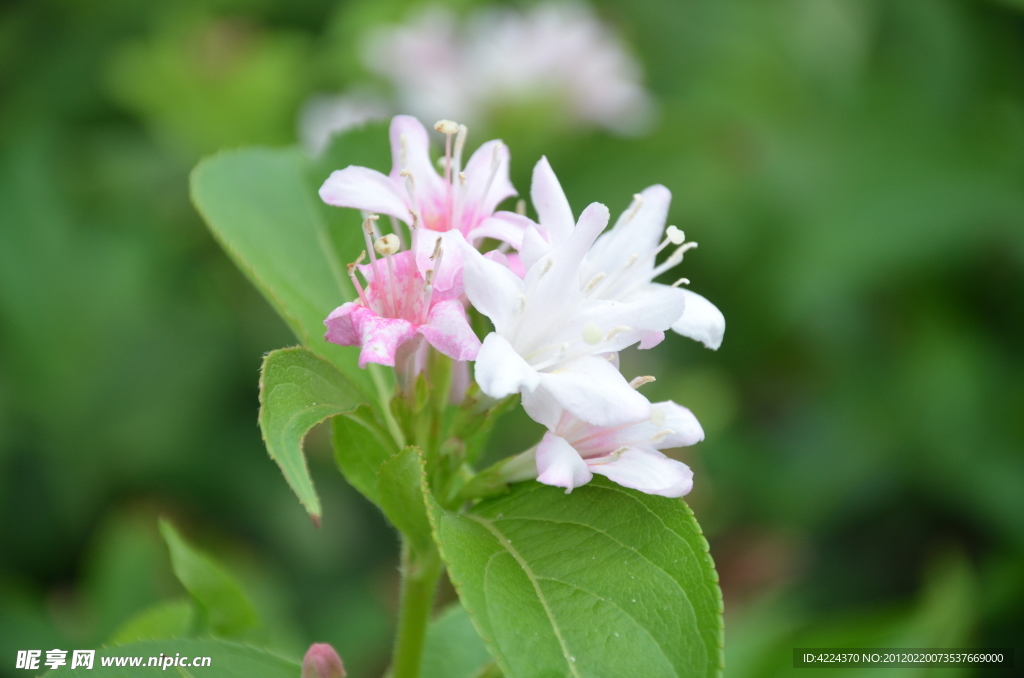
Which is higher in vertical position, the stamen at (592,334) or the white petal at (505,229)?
the white petal at (505,229)

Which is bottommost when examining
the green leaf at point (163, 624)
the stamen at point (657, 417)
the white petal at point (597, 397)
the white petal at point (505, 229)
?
the green leaf at point (163, 624)

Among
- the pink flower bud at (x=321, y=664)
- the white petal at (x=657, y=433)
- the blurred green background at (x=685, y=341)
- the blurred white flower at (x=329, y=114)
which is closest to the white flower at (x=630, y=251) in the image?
A: the white petal at (x=657, y=433)

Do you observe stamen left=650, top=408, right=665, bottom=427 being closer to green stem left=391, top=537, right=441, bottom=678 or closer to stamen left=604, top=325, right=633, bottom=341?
stamen left=604, top=325, right=633, bottom=341

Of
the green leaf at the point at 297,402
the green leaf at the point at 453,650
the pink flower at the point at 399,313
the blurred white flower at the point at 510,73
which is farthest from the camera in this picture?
the blurred white flower at the point at 510,73

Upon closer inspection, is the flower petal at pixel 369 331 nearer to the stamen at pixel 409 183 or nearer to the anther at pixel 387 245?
the anther at pixel 387 245

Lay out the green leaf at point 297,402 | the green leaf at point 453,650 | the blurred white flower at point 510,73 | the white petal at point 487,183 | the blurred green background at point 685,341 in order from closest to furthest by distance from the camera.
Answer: the green leaf at point 297,402, the white petal at point 487,183, the green leaf at point 453,650, the blurred green background at point 685,341, the blurred white flower at point 510,73

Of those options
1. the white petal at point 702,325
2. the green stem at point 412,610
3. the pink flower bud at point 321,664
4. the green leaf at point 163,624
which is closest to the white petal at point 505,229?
the white petal at point 702,325

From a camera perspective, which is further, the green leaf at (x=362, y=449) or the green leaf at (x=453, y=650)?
the green leaf at (x=453, y=650)
